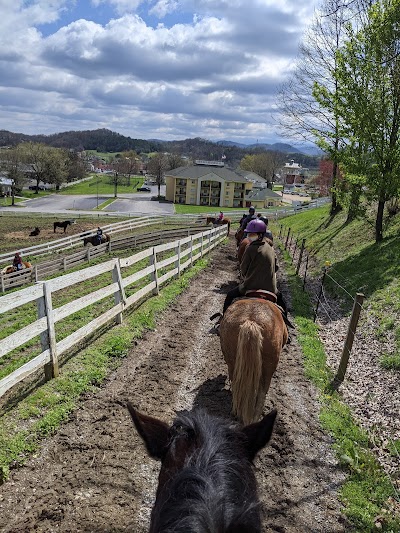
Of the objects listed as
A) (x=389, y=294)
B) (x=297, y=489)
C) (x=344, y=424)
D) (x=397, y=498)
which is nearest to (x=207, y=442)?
(x=297, y=489)

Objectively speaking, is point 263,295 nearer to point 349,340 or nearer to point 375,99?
point 349,340

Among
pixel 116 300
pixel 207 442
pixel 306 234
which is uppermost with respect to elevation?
pixel 207 442

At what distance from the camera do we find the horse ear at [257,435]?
2.16m

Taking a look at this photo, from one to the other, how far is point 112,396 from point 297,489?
2680mm

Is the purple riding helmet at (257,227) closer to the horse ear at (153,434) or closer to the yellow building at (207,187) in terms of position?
the horse ear at (153,434)

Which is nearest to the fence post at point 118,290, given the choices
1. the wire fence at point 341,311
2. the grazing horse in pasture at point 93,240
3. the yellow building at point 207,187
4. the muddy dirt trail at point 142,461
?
the muddy dirt trail at point 142,461

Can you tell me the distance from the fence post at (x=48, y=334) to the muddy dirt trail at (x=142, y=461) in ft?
2.33

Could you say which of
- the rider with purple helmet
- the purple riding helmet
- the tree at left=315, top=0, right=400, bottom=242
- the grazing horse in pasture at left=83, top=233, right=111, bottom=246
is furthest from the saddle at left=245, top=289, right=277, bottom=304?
the grazing horse in pasture at left=83, top=233, right=111, bottom=246

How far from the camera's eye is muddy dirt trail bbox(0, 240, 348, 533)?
3570 millimetres

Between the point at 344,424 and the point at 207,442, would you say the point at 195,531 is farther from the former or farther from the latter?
the point at 344,424

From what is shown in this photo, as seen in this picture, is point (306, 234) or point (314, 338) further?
point (306, 234)

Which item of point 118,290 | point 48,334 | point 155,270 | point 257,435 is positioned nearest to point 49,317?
point 48,334

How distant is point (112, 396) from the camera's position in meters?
5.48

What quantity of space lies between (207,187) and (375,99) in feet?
221
